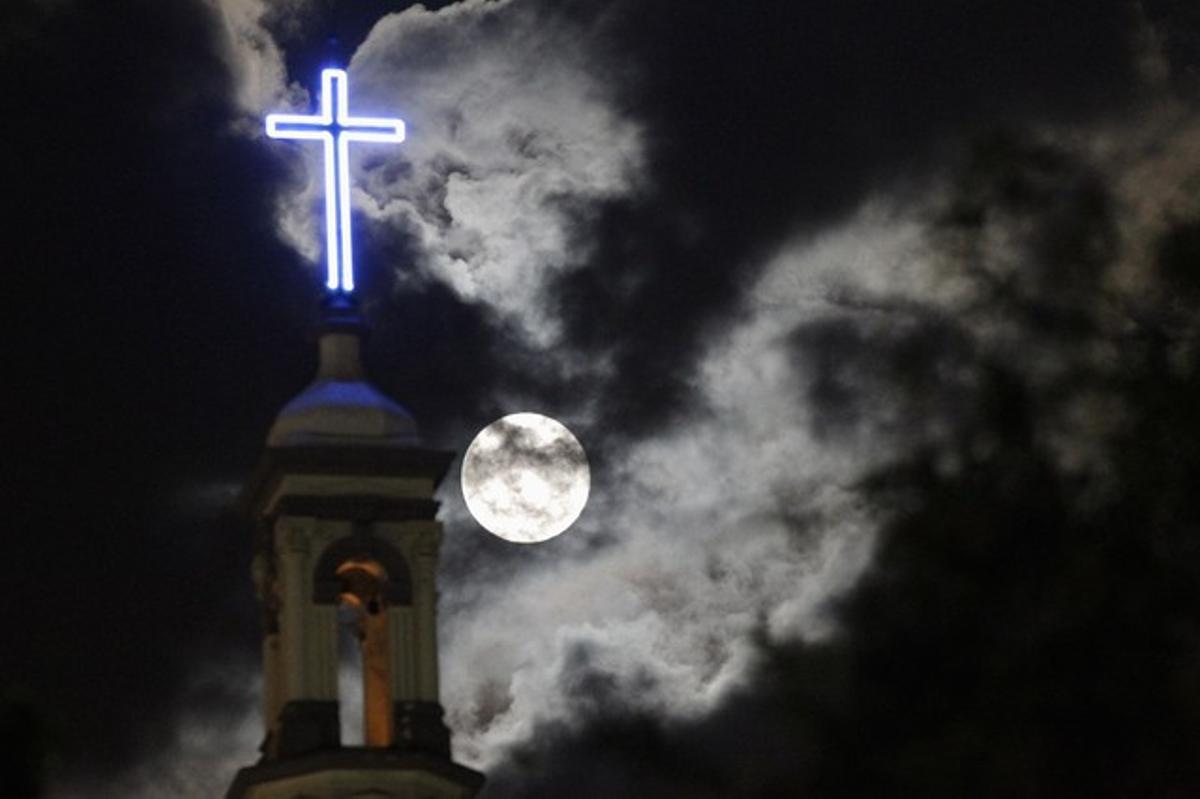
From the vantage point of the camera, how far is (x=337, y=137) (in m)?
62.3

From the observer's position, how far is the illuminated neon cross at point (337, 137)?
61.8 meters

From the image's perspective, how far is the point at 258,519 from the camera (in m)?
61.8

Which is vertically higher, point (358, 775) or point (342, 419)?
point (342, 419)

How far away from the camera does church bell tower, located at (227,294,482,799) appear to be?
5959cm

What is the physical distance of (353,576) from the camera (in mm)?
61188

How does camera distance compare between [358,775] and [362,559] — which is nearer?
[358,775]

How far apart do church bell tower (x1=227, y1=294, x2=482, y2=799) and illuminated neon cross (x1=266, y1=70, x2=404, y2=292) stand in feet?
4.99

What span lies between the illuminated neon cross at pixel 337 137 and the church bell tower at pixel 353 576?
59.8 inches

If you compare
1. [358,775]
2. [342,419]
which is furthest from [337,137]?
[358,775]

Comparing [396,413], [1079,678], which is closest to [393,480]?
[396,413]

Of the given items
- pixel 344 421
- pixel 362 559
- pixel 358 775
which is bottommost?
pixel 358 775

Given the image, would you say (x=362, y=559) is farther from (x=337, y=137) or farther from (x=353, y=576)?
(x=337, y=137)

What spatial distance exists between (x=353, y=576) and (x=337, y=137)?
18.0 ft

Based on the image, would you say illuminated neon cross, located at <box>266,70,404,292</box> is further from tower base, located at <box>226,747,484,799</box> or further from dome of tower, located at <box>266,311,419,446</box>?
tower base, located at <box>226,747,484,799</box>
